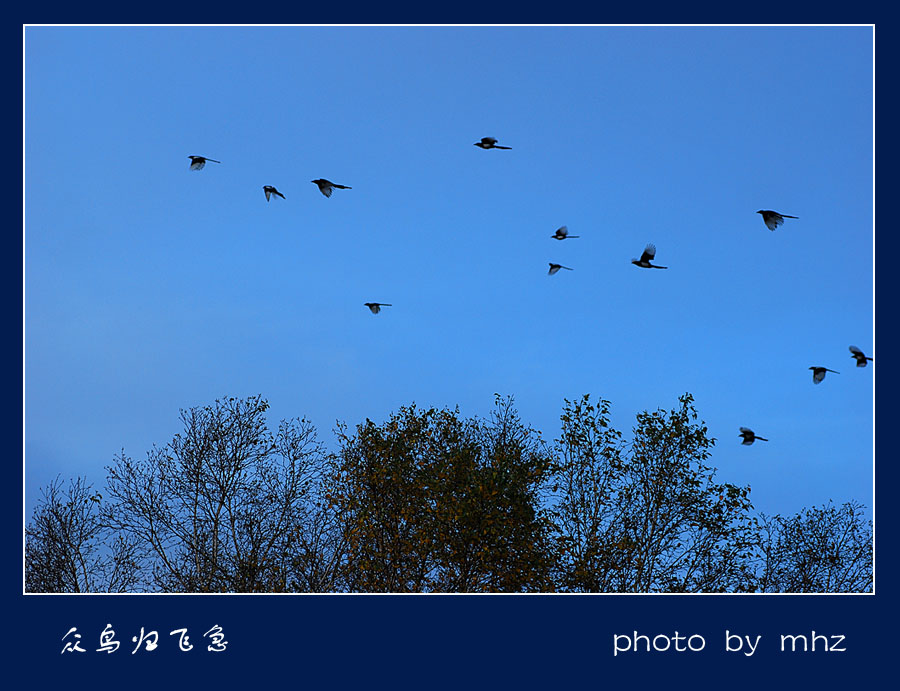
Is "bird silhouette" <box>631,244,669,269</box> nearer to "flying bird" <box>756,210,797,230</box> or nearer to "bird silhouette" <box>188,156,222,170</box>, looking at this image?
"flying bird" <box>756,210,797,230</box>

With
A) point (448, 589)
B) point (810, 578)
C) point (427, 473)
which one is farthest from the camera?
point (810, 578)

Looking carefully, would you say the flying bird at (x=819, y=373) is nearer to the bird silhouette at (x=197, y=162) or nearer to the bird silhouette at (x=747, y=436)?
the bird silhouette at (x=747, y=436)

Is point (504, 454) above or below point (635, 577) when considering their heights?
above

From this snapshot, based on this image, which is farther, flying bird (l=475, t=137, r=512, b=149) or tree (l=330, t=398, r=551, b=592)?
tree (l=330, t=398, r=551, b=592)

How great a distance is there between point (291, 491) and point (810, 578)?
16821 mm

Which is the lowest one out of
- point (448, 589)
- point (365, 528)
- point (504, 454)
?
point (448, 589)

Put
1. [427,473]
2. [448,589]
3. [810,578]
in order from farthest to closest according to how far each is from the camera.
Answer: [810,578] < [427,473] < [448,589]

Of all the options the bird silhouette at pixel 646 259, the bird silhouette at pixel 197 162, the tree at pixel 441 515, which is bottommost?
the tree at pixel 441 515

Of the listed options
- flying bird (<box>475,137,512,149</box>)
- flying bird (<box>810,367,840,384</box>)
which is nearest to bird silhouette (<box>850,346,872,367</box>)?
flying bird (<box>810,367,840,384</box>)

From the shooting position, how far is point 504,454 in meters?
30.4

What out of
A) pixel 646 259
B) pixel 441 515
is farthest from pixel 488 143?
pixel 441 515

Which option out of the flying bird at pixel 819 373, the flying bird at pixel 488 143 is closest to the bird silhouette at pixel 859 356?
Result: the flying bird at pixel 819 373

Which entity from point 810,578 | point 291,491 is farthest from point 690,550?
point 291,491

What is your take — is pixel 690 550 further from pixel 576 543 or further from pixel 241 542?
pixel 241 542
